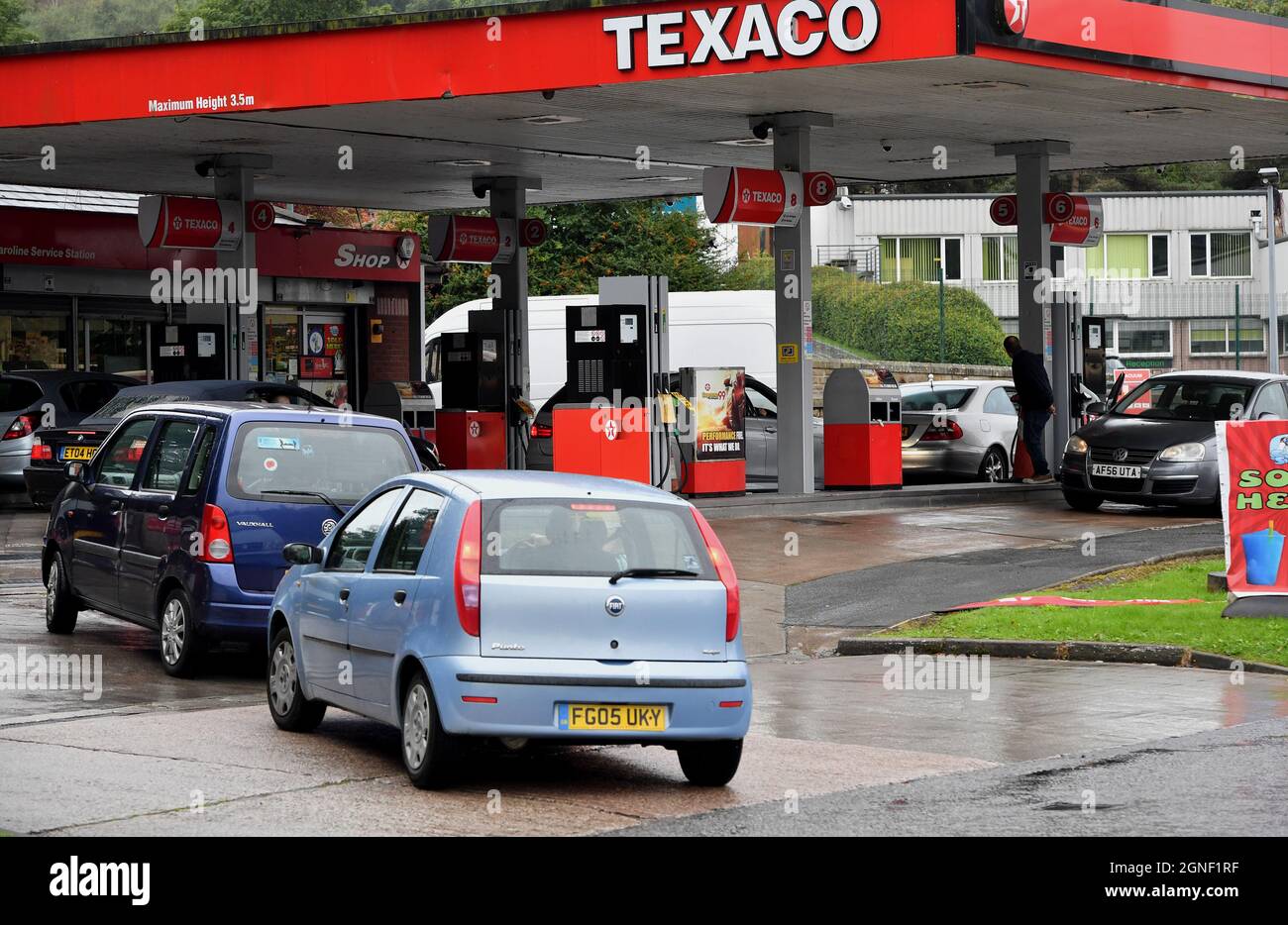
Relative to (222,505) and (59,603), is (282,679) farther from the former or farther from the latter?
(59,603)

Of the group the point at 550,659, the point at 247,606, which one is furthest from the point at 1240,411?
the point at 550,659

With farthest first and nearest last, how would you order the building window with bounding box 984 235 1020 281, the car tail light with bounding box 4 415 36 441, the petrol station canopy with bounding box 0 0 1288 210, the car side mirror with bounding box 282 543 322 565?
the building window with bounding box 984 235 1020 281
the car tail light with bounding box 4 415 36 441
the petrol station canopy with bounding box 0 0 1288 210
the car side mirror with bounding box 282 543 322 565

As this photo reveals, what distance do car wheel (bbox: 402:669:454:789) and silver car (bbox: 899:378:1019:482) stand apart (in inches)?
748

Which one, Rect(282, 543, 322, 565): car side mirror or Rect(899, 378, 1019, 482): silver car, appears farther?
Rect(899, 378, 1019, 482): silver car

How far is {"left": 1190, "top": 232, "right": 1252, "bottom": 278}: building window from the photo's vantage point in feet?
211

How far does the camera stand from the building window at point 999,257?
62.9 metres

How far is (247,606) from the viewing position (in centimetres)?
1175

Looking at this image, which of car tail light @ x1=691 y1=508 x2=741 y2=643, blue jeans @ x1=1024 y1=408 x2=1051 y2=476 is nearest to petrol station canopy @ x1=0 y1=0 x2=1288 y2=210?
blue jeans @ x1=1024 y1=408 x2=1051 y2=476

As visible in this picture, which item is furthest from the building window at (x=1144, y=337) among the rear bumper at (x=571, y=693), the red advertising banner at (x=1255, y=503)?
the rear bumper at (x=571, y=693)

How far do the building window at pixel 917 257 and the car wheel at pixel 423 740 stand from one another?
54.9 m

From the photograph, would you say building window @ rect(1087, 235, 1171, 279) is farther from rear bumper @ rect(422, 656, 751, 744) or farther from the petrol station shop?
rear bumper @ rect(422, 656, 751, 744)

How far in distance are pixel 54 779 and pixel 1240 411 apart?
16392 millimetres

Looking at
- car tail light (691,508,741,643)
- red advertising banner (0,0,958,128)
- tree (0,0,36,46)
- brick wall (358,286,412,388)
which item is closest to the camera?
car tail light (691,508,741,643)
